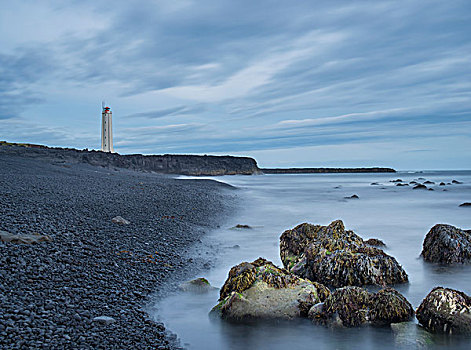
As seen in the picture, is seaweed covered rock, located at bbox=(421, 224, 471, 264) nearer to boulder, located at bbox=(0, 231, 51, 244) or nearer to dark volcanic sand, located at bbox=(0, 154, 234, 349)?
dark volcanic sand, located at bbox=(0, 154, 234, 349)

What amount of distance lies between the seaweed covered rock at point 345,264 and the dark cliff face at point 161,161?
21.2 m

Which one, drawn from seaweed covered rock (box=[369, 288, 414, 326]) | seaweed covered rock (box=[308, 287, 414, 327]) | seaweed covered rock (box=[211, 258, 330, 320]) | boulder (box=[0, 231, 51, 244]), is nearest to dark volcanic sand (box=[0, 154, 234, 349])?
boulder (box=[0, 231, 51, 244])

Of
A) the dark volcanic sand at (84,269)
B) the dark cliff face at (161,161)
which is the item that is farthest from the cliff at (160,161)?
the dark volcanic sand at (84,269)

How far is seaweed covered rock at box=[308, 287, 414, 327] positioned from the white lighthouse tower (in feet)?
169

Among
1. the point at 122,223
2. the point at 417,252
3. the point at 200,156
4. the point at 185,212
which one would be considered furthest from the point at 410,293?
the point at 200,156

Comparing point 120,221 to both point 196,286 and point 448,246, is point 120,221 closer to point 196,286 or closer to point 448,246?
point 196,286

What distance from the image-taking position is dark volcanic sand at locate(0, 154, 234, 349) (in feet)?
9.07

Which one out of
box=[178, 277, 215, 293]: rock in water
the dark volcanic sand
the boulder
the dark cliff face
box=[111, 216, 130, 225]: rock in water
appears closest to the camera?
the dark volcanic sand

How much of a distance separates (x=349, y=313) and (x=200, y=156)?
62955 millimetres

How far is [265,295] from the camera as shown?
353cm

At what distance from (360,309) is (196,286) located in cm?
174

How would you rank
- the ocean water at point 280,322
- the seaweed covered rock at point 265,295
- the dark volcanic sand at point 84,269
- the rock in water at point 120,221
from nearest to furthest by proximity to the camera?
the dark volcanic sand at point 84,269 < the ocean water at point 280,322 < the seaweed covered rock at point 265,295 < the rock in water at point 120,221

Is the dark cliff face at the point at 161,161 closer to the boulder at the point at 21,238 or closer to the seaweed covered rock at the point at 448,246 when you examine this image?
the boulder at the point at 21,238

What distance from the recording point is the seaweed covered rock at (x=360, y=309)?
3275 millimetres
